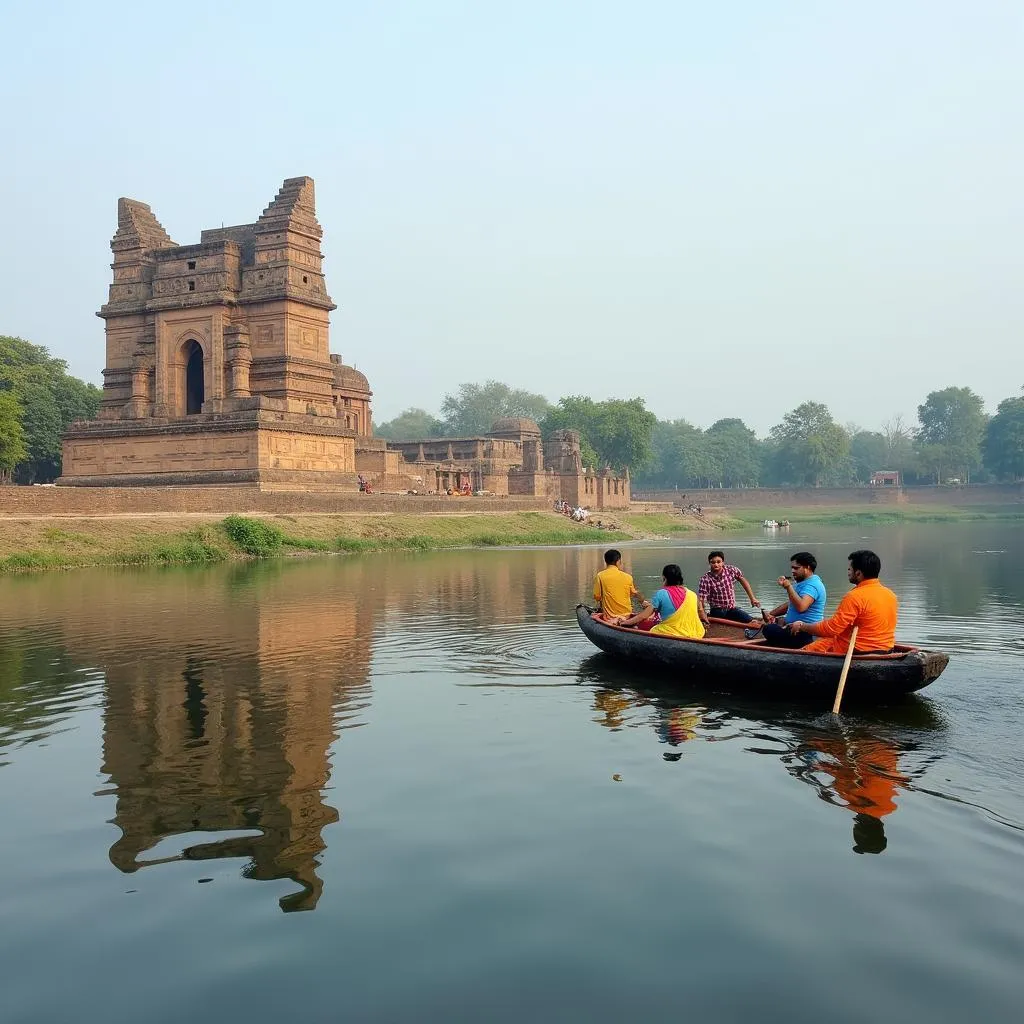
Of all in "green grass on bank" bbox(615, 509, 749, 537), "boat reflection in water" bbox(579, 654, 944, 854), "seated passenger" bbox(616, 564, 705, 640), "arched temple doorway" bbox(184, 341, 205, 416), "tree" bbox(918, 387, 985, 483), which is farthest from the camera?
"tree" bbox(918, 387, 985, 483)

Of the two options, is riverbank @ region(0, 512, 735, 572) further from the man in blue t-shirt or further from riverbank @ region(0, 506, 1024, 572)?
the man in blue t-shirt

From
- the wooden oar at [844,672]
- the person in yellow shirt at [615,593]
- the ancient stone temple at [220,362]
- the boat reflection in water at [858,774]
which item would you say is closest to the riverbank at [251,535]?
the ancient stone temple at [220,362]

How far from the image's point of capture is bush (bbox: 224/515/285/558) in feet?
114

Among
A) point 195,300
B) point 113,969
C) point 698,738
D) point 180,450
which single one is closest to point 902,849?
point 698,738

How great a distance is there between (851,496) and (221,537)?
90.6 m

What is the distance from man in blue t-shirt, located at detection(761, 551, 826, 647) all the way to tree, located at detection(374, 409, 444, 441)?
13855cm

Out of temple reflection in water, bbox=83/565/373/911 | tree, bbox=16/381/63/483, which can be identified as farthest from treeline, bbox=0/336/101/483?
temple reflection in water, bbox=83/565/373/911

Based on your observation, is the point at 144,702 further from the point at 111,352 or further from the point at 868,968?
the point at 111,352

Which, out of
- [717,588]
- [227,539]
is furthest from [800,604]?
[227,539]

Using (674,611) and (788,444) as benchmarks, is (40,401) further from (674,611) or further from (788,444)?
(788,444)

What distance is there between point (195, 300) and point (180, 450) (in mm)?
6925

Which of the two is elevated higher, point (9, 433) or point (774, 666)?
point (9, 433)

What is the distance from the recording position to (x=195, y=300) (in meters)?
45.6

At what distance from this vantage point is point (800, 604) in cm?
1241
